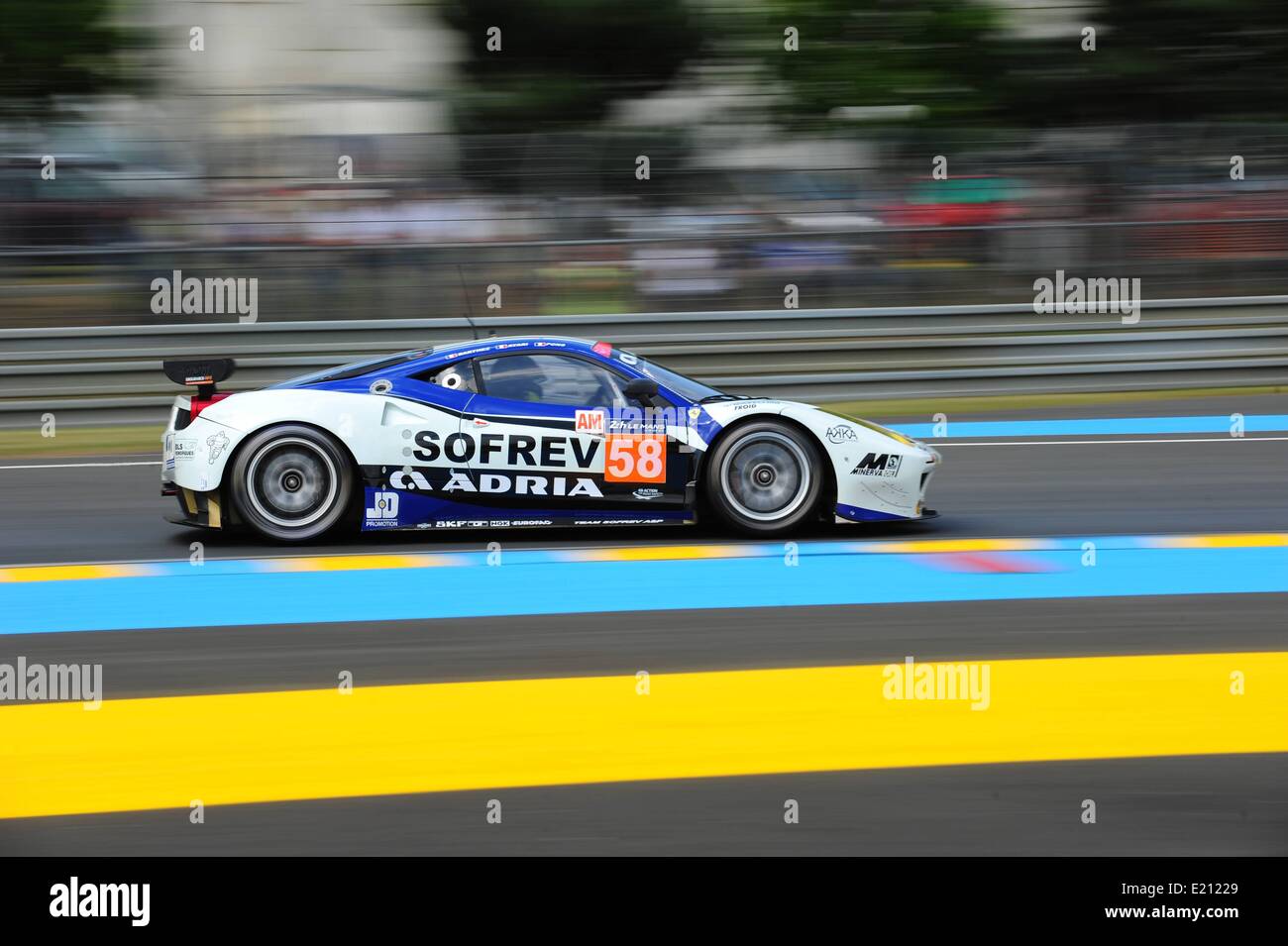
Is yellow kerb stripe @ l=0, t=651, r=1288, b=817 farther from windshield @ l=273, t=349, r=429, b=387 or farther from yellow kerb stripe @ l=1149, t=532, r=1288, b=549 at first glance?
windshield @ l=273, t=349, r=429, b=387

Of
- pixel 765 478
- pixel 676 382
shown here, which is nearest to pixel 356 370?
pixel 676 382

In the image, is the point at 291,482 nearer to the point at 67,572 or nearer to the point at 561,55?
the point at 67,572

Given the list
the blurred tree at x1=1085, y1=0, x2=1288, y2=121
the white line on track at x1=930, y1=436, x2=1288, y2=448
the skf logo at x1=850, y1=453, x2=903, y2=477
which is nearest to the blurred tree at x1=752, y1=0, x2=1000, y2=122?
the blurred tree at x1=1085, y1=0, x2=1288, y2=121

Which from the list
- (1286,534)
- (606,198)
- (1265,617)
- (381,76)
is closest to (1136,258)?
(606,198)

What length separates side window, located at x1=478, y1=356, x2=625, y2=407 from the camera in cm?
754

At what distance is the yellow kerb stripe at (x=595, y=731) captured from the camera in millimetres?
4480

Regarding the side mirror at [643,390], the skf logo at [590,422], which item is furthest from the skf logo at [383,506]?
the side mirror at [643,390]

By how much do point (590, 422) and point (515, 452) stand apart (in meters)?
0.41

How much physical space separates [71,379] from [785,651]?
8.54 metres

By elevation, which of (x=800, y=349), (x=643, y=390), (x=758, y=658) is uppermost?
(x=800, y=349)

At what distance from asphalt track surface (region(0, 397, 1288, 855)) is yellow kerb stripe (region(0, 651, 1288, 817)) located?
12cm

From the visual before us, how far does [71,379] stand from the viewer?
12281 millimetres

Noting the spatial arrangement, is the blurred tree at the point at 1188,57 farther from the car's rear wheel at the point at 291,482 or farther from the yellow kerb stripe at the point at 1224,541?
the car's rear wheel at the point at 291,482

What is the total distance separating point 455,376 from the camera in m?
7.59
